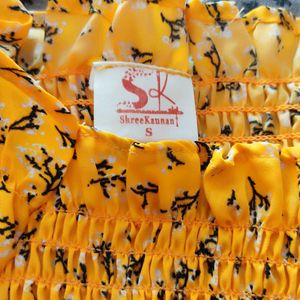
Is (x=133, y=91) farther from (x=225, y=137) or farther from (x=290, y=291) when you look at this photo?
(x=290, y=291)

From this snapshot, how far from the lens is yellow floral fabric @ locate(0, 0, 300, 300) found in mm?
596

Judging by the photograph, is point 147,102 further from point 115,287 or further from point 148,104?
point 115,287

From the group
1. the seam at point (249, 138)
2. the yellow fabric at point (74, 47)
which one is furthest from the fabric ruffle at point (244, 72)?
the yellow fabric at point (74, 47)

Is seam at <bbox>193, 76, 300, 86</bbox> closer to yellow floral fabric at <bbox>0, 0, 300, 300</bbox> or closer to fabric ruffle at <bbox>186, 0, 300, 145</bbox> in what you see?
fabric ruffle at <bbox>186, 0, 300, 145</bbox>

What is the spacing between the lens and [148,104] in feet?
2.18

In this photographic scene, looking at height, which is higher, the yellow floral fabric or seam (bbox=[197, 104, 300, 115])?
seam (bbox=[197, 104, 300, 115])

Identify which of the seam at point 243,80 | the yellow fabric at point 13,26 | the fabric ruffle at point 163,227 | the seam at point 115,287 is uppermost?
the yellow fabric at point 13,26

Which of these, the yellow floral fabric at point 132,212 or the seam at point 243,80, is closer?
the yellow floral fabric at point 132,212

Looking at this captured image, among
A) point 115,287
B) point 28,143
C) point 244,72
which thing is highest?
point 244,72

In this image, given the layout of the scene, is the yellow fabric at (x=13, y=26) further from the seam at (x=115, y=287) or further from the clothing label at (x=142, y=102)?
the seam at (x=115, y=287)

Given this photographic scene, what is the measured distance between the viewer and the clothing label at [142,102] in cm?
66

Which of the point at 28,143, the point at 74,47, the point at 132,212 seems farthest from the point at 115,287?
the point at 74,47

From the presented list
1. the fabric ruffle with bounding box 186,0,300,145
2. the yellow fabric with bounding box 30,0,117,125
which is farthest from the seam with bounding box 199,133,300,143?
the yellow fabric with bounding box 30,0,117,125

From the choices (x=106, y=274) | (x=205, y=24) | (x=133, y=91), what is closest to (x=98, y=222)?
(x=106, y=274)
